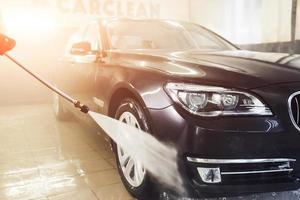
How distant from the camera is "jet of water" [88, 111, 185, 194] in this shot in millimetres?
2113

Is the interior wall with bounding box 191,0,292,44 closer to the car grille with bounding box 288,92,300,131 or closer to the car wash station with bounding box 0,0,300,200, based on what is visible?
the car wash station with bounding box 0,0,300,200

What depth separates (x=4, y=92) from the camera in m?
7.80

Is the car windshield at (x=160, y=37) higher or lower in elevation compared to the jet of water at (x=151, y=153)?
higher

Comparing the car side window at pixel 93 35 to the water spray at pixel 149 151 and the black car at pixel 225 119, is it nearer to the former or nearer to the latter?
the water spray at pixel 149 151

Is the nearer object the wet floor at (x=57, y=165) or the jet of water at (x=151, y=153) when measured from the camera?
the jet of water at (x=151, y=153)

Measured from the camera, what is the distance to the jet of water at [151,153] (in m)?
2.11

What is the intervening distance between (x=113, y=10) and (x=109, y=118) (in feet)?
19.4

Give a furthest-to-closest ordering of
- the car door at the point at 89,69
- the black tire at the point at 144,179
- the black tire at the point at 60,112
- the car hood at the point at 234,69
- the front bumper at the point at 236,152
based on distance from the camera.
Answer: the black tire at the point at 60,112
the car door at the point at 89,69
the black tire at the point at 144,179
the car hood at the point at 234,69
the front bumper at the point at 236,152

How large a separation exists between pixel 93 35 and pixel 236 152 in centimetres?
240

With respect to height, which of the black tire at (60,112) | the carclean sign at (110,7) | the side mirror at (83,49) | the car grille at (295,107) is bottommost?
the black tire at (60,112)

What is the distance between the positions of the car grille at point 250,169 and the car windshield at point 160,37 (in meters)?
1.56

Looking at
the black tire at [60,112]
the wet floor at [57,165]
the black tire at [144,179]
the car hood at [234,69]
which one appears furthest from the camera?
the black tire at [60,112]

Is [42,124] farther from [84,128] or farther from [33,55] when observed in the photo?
[33,55]

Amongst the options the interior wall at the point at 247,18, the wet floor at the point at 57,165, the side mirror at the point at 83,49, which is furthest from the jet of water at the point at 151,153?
the interior wall at the point at 247,18
